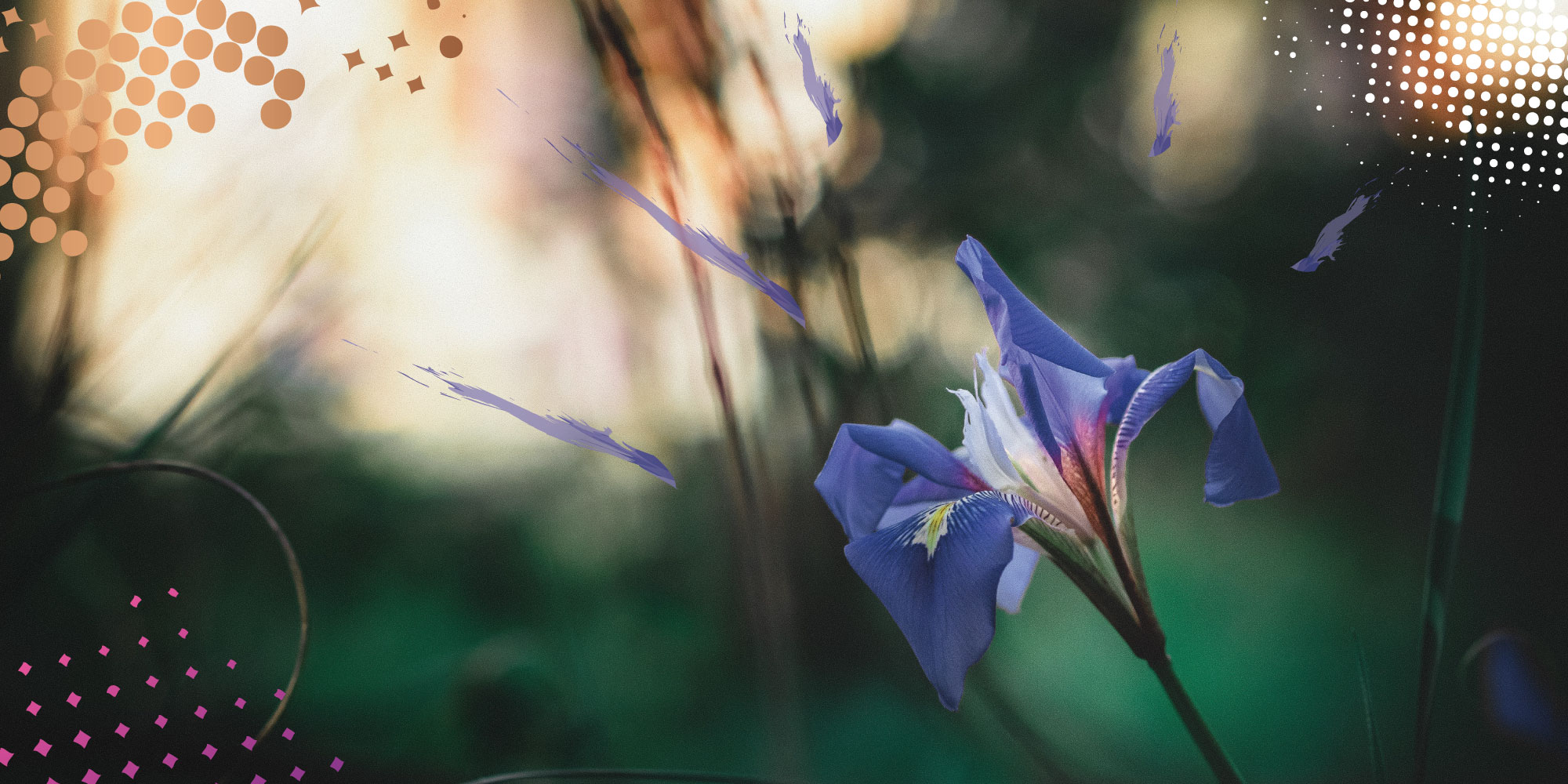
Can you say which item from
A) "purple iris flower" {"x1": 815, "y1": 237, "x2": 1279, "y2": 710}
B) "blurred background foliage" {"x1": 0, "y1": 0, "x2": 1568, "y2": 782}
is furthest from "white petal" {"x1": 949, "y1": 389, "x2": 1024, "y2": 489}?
"blurred background foliage" {"x1": 0, "y1": 0, "x2": 1568, "y2": 782}

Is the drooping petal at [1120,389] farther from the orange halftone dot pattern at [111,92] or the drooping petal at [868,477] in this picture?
the orange halftone dot pattern at [111,92]

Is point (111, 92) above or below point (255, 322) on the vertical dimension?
above

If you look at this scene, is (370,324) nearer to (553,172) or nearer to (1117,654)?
(553,172)

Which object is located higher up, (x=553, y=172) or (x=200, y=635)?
(x=553, y=172)

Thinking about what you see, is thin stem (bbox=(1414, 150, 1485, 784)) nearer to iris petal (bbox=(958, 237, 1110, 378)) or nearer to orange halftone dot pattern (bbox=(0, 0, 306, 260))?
iris petal (bbox=(958, 237, 1110, 378))

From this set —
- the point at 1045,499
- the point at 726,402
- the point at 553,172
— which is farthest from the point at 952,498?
the point at 553,172

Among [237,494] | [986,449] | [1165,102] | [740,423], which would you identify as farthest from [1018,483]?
[237,494]

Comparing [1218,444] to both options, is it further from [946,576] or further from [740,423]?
[740,423]
